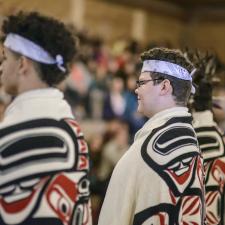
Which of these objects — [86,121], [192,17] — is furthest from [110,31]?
[86,121]

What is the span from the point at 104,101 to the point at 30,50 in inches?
167

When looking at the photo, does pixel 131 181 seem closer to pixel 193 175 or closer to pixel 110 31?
pixel 193 175

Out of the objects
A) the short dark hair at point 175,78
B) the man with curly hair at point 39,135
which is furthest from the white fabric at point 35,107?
the short dark hair at point 175,78

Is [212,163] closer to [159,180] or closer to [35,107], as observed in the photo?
[159,180]

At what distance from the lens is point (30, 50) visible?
1825 millimetres

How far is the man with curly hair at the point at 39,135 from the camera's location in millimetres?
1706

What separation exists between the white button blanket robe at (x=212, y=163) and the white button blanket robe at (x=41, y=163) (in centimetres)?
81

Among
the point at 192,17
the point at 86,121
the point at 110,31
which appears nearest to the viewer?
the point at 86,121

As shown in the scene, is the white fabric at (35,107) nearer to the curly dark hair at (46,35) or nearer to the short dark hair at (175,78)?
the curly dark hair at (46,35)

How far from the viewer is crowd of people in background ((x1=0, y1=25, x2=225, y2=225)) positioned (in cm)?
504

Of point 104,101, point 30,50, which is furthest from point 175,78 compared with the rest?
point 104,101

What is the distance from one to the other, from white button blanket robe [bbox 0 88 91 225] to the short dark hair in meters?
0.48

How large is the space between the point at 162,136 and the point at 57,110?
0.46 m

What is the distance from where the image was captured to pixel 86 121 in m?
6.23
